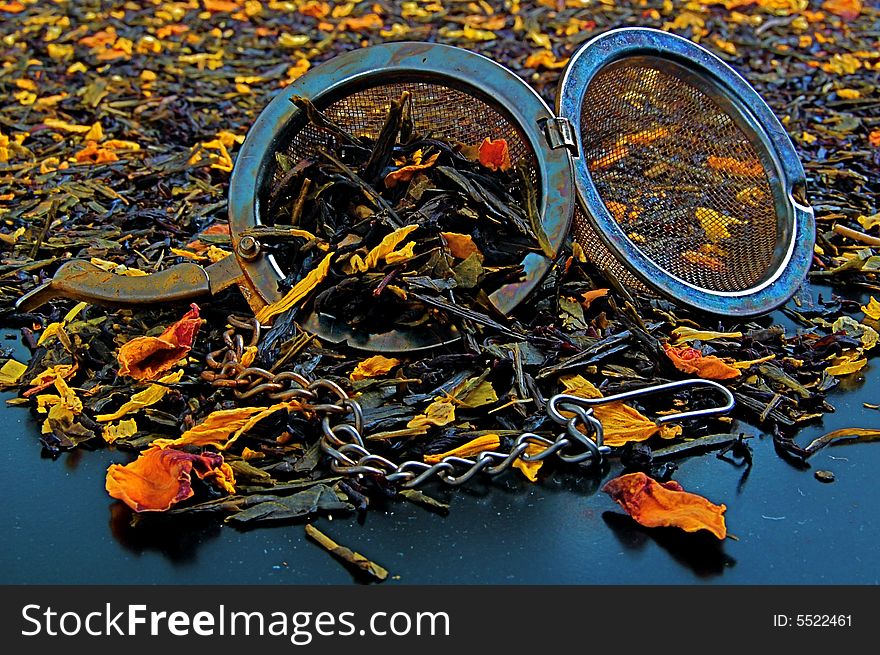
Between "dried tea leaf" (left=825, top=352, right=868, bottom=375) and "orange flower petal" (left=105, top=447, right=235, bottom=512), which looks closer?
"orange flower petal" (left=105, top=447, right=235, bottom=512)

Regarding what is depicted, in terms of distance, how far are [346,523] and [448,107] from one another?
Result: 4.58ft

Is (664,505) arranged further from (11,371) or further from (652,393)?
(11,371)

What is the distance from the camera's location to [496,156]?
3.04 meters

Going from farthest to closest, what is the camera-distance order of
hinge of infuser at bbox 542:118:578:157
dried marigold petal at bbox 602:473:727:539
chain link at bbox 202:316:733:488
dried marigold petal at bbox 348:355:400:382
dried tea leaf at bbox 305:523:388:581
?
1. hinge of infuser at bbox 542:118:578:157
2. dried marigold petal at bbox 348:355:400:382
3. chain link at bbox 202:316:733:488
4. dried marigold petal at bbox 602:473:727:539
5. dried tea leaf at bbox 305:523:388:581

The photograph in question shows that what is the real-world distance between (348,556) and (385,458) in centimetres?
32

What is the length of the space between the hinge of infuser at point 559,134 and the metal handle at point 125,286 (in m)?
1.04

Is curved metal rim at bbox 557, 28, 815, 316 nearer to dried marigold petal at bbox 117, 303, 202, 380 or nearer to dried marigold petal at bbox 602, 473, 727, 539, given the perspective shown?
dried marigold petal at bbox 602, 473, 727, 539

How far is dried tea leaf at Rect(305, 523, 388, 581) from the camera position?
7.07ft

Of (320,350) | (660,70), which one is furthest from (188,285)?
(660,70)

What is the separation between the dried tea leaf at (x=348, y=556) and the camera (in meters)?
2.15

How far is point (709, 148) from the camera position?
11.2 ft

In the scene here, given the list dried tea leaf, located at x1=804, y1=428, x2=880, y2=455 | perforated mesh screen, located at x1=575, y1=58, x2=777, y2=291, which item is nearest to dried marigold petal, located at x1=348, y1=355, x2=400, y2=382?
perforated mesh screen, located at x1=575, y1=58, x2=777, y2=291

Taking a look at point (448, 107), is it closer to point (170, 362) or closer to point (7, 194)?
point (170, 362)

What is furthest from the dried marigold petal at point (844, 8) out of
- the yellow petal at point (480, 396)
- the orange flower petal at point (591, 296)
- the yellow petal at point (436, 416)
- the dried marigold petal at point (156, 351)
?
the dried marigold petal at point (156, 351)
